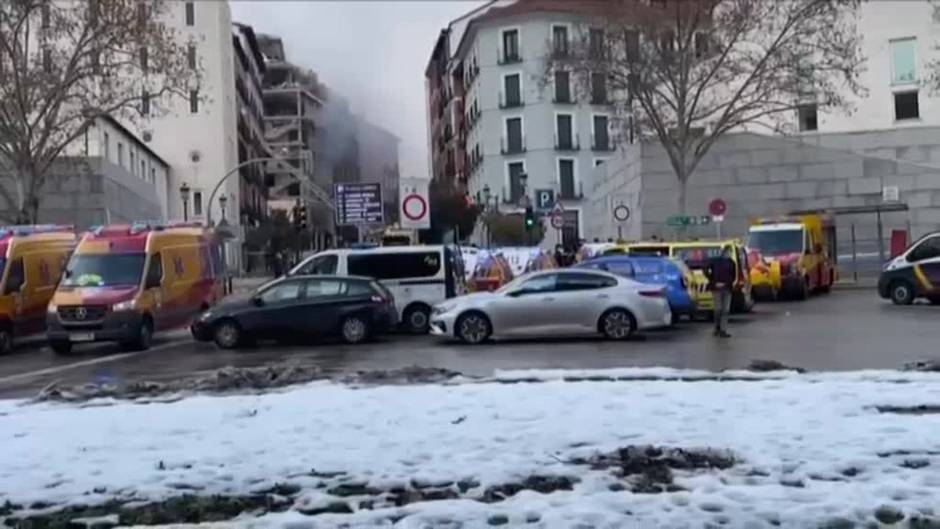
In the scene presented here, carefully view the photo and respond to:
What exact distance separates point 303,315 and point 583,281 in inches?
219

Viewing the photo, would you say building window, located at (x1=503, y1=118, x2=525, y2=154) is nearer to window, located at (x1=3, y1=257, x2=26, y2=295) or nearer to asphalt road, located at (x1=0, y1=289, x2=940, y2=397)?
asphalt road, located at (x1=0, y1=289, x2=940, y2=397)

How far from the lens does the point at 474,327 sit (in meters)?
21.9

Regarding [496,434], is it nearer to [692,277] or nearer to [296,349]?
[296,349]

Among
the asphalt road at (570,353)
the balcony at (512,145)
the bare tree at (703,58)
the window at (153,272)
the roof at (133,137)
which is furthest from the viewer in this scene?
the balcony at (512,145)

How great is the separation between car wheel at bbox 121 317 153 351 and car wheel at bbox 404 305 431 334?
5.35m

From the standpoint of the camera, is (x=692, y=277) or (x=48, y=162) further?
(x=48, y=162)

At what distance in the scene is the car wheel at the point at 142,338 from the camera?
2378cm

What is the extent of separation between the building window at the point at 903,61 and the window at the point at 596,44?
63.9 ft

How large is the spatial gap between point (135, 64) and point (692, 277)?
24308 mm

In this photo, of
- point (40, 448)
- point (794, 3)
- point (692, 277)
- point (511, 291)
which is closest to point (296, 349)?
point (511, 291)

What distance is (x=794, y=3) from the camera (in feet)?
151

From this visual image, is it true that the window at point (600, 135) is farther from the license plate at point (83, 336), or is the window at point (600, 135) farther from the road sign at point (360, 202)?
the license plate at point (83, 336)

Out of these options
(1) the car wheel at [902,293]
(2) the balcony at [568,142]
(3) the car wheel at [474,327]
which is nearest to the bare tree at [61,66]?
(3) the car wheel at [474,327]

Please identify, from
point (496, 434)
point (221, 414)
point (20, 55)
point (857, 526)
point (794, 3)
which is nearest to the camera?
point (857, 526)
